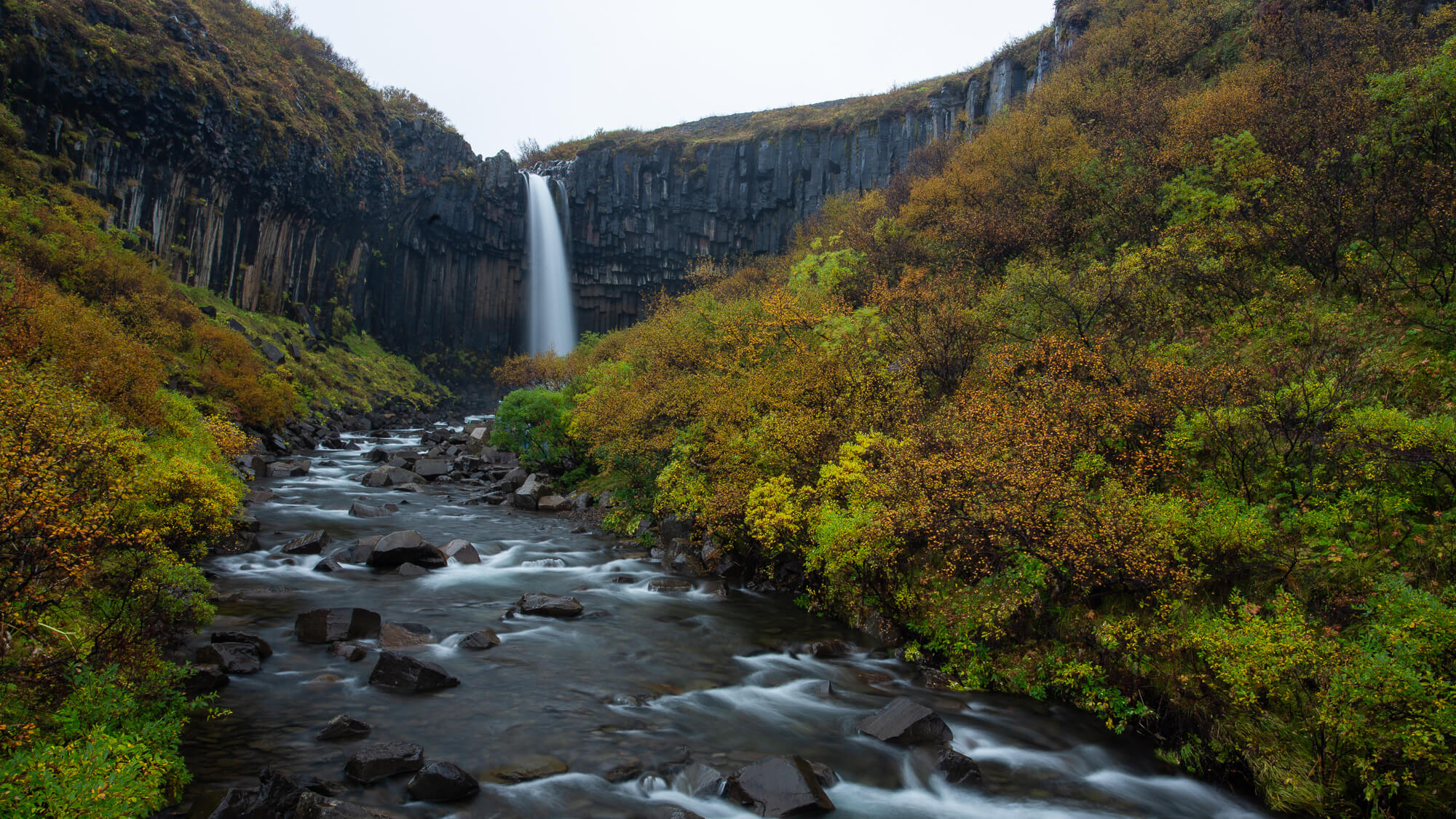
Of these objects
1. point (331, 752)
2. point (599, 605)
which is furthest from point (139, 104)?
point (331, 752)

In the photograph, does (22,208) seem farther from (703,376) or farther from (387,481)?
(703,376)

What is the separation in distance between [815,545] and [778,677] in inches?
150

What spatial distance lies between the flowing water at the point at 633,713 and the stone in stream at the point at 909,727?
282mm

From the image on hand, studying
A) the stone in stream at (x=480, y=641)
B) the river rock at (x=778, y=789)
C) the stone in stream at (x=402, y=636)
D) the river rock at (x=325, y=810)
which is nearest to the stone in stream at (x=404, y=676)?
the stone in stream at (x=402, y=636)

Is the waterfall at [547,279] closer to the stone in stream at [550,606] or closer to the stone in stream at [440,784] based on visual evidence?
the stone in stream at [550,606]

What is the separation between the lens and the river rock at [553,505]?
2922 cm

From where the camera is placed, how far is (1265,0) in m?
30.6

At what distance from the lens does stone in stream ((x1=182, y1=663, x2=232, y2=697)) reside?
10.3 meters

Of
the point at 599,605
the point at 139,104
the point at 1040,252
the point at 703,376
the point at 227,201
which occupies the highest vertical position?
the point at 139,104

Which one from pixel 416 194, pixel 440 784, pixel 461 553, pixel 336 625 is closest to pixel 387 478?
pixel 461 553

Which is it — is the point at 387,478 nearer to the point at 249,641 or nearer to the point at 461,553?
the point at 461,553

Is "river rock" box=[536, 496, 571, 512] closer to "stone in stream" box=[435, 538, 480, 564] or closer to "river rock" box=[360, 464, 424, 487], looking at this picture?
"stone in stream" box=[435, 538, 480, 564]

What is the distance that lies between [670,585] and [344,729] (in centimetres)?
976

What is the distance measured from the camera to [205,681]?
10516mm
